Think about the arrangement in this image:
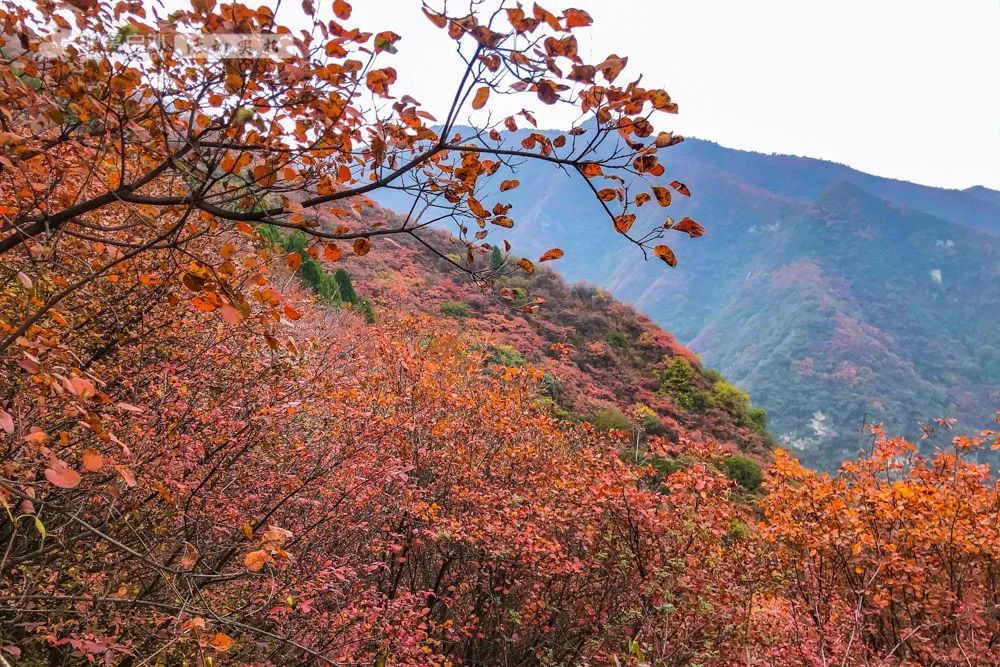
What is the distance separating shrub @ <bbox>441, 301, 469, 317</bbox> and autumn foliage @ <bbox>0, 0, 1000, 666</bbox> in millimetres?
12722

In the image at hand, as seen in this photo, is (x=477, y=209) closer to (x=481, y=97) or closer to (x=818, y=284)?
(x=481, y=97)

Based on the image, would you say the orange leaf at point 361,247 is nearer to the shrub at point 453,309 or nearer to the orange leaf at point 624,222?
the orange leaf at point 624,222

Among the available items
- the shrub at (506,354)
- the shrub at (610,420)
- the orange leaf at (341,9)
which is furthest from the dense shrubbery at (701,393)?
the orange leaf at (341,9)

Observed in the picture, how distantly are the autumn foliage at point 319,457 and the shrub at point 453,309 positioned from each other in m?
12.7

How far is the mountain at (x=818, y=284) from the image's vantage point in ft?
159

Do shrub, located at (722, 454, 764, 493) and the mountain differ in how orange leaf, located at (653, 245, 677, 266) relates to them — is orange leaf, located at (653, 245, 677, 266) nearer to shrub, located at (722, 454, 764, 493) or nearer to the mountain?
shrub, located at (722, 454, 764, 493)

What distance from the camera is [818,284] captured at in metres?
68.9

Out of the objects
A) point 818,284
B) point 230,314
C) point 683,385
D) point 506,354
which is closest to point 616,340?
point 683,385

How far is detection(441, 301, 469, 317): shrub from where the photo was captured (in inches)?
771

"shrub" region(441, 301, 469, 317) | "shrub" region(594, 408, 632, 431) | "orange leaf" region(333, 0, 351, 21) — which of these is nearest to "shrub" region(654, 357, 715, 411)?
"shrub" region(594, 408, 632, 431)

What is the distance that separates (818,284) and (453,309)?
6591cm

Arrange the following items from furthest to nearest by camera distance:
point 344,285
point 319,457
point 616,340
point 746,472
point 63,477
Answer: point 616,340 < point 344,285 < point 746,472 < point 319,457 < point 63,477

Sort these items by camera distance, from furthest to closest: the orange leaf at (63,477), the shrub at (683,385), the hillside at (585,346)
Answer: the shrub at (683,385)
the hillside at (585,346)
the orange leaf at (63,477)

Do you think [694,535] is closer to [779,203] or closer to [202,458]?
[202,458]
